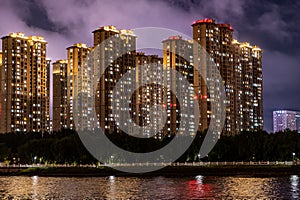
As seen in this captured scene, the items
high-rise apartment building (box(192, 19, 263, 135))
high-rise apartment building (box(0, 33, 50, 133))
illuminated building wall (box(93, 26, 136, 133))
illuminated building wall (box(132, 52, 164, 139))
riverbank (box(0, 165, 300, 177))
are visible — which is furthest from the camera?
high-rise apartment building (box(0, 33, 50, 133))

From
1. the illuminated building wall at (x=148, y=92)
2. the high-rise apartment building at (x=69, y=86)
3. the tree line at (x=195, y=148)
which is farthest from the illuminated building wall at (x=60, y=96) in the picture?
the tree line at (x=195, y=148)

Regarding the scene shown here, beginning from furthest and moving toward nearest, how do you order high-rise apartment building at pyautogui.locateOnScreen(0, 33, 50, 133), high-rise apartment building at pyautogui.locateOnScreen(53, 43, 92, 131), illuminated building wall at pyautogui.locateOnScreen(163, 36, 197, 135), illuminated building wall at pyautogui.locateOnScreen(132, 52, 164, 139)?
1. high-rise apartment building at pyautogui.locateOnScreen(0, 33, 50, 133)
2. illuminated building wall at pyautogui.locateOnScreen(132, 52, 164, 139)
3. high-rise apartment building at pyautogui.locateOnScreen(53, 43, 92, 131)
4. illuminated building wall at pyautogui.locateOnScreen(163, 36, 197, 135)

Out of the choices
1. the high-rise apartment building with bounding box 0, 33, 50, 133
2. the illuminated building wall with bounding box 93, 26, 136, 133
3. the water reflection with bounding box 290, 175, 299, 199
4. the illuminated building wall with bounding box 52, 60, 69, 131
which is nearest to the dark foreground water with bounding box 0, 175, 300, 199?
the water reflection with bounding box 290, 175, 299, 199

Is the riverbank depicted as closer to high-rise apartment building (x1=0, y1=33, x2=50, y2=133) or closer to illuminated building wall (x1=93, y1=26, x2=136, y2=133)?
illuminated building wall (x1=93, y1=26, x2=136, y2=133)

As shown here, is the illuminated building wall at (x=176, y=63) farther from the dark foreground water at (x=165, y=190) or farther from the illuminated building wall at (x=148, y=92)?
the dark foreground water at (x=165, y=190)

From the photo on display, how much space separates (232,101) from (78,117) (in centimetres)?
2984

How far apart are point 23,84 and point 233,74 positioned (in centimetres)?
4218

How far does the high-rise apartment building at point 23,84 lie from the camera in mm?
111812

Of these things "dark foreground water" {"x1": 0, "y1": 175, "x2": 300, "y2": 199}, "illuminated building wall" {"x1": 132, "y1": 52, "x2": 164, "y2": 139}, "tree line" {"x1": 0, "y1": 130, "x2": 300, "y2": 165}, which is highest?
"illuminated building wall" {"x1": 132, "y1": 52, "x2": 164, "y2": 139}

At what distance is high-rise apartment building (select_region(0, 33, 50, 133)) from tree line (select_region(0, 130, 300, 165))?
31.1 m

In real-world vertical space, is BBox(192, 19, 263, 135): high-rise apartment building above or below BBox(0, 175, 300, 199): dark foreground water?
above

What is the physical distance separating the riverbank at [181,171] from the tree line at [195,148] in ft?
10.7

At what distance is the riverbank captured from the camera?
62.7 m

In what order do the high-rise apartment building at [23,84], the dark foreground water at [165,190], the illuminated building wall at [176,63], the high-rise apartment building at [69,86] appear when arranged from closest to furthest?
1. the dark foreground water at [165,190]
2. the illuminated building wall at [176,63]
3. the high-rise apartment building at [69,86]
4. the high-rise apartment building at [23,84]
